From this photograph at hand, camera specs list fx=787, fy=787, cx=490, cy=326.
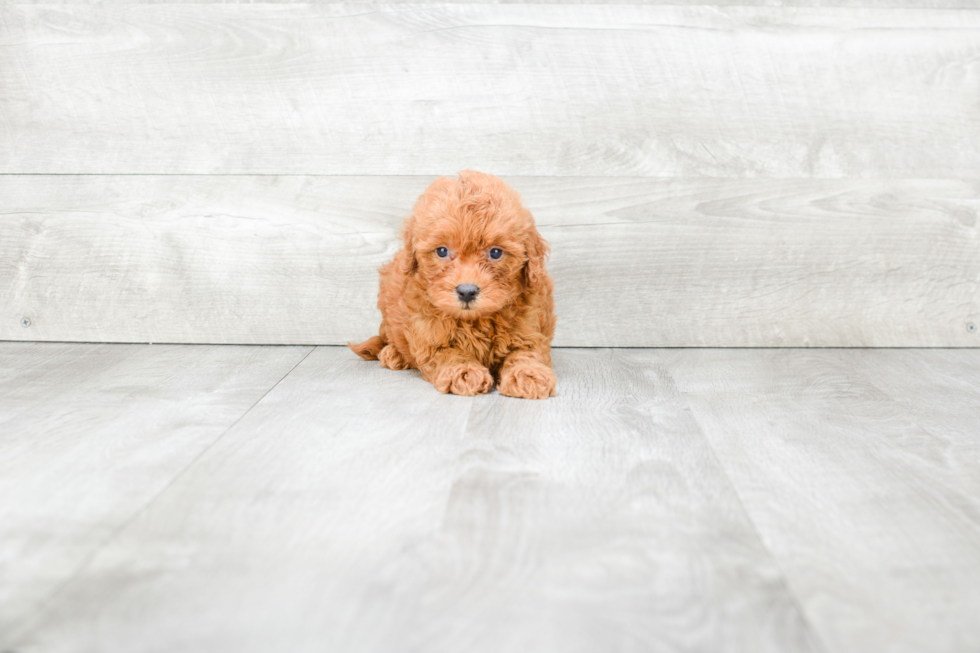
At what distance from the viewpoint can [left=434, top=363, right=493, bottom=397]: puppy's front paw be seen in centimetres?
171

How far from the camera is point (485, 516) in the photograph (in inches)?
43.8

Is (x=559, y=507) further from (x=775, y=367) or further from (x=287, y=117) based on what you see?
(x=287, y=117)

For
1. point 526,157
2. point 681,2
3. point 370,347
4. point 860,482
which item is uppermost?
point 681,2

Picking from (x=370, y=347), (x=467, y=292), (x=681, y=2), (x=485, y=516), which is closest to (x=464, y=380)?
(x=467, y=292)

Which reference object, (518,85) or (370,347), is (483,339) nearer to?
(370,347)

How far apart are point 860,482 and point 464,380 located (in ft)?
2.66

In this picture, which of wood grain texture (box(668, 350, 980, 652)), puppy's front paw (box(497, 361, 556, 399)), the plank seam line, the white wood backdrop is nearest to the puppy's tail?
the white wood backdrop

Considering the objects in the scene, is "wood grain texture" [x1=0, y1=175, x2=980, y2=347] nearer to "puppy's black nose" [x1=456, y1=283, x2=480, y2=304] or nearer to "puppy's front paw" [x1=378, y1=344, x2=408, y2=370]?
"puppy's front paw" [x1=378, y1=344, x2=408, y2=370]

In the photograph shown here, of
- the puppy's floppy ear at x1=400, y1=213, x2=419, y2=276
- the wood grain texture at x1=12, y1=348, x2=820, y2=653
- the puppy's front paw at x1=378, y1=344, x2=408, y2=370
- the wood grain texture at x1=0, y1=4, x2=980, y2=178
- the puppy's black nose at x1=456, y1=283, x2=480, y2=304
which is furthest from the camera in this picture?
the wood grain texture at x1=0, y1=4, x2=980, y2=178

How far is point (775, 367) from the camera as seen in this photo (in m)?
2.02

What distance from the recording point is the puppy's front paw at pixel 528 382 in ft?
5.52

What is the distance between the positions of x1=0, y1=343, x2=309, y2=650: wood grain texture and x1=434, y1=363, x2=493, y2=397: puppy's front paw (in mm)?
402

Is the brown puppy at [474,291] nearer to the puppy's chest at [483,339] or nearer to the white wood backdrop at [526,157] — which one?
the puppy's chest at [483,339]

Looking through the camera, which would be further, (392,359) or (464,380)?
(392,359)
